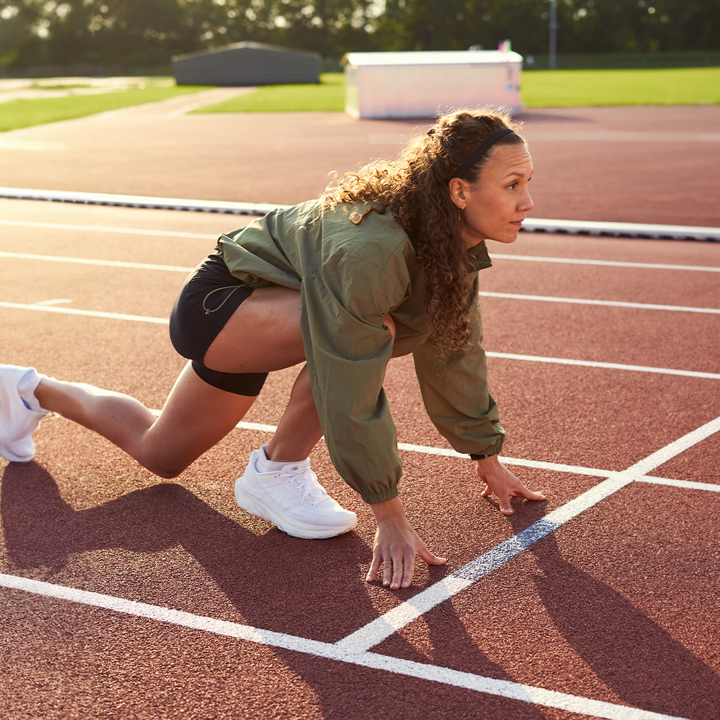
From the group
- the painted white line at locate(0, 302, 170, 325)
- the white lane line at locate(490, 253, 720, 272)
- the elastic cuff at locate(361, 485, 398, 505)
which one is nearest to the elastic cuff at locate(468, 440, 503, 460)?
the elastic cuff at locate(361, 485, 398, 505)

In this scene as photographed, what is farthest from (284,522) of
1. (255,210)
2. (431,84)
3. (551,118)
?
(431,84)

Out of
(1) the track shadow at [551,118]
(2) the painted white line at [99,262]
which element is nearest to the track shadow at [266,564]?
(2) the painted white line at [99,262]

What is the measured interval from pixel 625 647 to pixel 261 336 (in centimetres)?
155

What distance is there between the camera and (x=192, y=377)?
3529mm

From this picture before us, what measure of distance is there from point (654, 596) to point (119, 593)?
179 centimetres

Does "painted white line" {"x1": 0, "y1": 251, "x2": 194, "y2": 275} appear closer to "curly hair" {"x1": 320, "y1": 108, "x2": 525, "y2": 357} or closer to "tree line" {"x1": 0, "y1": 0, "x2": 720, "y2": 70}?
"curly hair" {"x1": 320, "y1": 108, "x2": 525, "y2": 357}

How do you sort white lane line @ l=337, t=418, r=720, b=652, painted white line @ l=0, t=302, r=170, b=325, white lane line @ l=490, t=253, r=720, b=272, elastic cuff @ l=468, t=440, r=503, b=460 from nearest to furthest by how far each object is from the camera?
white lane line @ l=337, t=418, r=720, b=652, elastic cuff @ l=468, t=440, r=503, b=460, painted white line @ l=0, t=302, r=170, b=325, white lane line @ l=490, t=253, r=720, b=272

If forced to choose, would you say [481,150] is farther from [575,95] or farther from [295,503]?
[575,95]

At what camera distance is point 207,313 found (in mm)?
3271

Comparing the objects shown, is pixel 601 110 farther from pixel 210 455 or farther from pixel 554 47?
pixel 554 47

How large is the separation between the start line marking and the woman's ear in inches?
50.3

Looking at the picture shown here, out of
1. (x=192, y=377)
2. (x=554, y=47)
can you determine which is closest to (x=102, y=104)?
(x=192, y=377)

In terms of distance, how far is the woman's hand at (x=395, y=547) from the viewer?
2938 mm

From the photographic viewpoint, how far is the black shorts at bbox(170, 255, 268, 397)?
3.25 m
